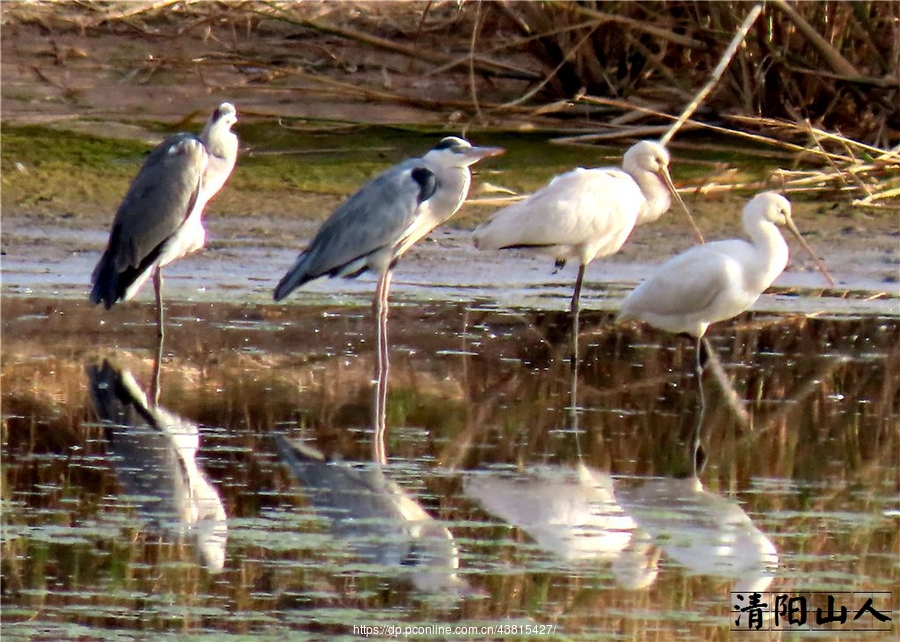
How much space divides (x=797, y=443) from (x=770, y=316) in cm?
281

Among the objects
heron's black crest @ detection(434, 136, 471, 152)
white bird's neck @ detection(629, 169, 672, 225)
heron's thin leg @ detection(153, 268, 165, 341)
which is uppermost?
heron's black crest @ detection(434, 136, 471, 152)

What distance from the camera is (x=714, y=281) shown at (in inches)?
269

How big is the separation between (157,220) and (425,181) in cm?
120

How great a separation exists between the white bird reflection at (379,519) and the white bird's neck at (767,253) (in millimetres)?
2138

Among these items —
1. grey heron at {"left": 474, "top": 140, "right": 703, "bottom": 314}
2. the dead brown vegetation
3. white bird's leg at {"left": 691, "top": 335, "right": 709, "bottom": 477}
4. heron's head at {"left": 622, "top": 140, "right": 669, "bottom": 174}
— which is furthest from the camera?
the dead brown vegetation

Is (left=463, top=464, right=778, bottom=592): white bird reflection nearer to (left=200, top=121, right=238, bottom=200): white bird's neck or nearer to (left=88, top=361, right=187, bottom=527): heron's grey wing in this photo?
(left=88, top=361, right=187, bottom=527): heron's grey wing

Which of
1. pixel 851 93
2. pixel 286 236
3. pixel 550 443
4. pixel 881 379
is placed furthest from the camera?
pixel 851 93

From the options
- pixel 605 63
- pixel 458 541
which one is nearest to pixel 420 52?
pixel 605 63

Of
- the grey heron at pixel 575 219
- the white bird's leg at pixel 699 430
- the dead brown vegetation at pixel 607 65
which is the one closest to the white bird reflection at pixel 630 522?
the white bird's leg at pixel 699 430

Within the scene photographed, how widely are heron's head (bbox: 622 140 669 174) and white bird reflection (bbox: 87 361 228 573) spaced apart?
10.3ft

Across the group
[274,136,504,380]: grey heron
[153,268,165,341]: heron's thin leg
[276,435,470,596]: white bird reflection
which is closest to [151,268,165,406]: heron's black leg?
[153,268,165,341]: heron's thin leg

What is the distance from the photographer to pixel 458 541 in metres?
4.54

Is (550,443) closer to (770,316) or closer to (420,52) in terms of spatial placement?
(770,316)

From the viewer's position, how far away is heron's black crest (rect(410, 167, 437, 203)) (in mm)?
7879
